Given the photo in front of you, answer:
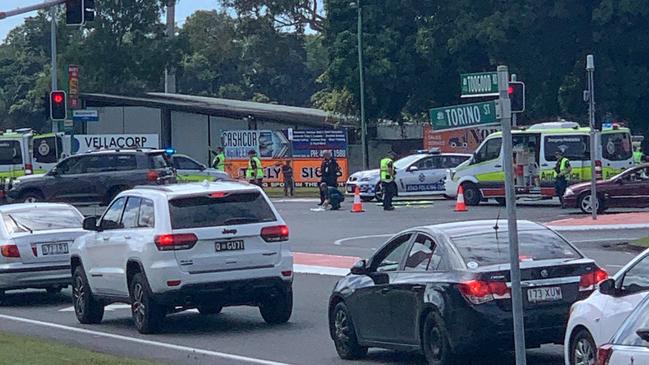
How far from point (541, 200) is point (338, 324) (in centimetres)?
2873

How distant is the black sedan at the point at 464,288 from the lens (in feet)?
39.4

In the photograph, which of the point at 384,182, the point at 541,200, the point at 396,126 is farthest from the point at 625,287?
the point at 396,126

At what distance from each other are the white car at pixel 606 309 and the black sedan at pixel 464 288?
125 cm

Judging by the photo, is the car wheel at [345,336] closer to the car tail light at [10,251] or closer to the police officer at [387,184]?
the car tail light at [10,251]

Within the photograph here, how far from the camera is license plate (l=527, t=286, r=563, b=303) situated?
12102mm

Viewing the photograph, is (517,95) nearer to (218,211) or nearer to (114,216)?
(218,211)

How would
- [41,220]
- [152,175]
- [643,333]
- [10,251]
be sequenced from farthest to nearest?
1. [152,175]
2. [41,220]
3. [10,251]
4. [643,333]

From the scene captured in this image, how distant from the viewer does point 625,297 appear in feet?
33.0

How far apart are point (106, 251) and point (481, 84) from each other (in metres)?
8.61

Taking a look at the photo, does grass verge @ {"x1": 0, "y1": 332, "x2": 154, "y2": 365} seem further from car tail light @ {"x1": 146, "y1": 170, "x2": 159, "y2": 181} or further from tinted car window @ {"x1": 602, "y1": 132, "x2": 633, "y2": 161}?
tinted car window @ {"x1": 602, "y1": 132, "x2": 633, "y2": 161}

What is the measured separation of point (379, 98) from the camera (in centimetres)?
5828

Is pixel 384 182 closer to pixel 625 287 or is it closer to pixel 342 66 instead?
pixel 342 66

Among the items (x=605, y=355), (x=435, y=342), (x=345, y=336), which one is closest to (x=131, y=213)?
(x=345, y=336)

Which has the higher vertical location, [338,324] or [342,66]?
[342,66]
